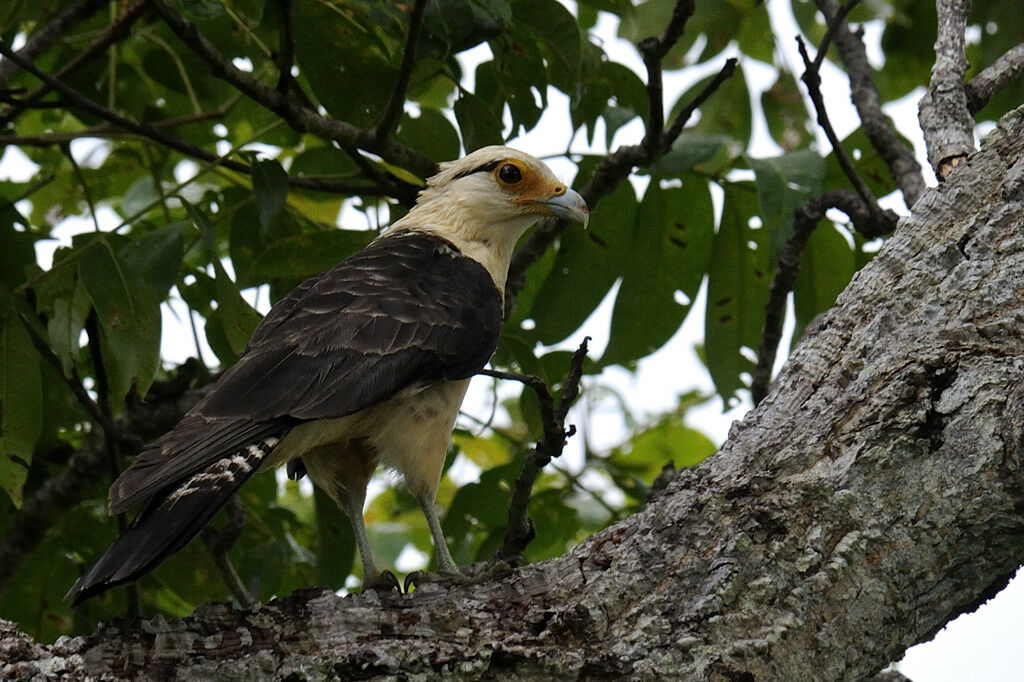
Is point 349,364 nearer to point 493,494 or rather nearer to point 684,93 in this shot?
point 493,494

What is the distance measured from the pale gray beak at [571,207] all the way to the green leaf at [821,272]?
965 mm

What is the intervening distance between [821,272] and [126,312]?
284 cm

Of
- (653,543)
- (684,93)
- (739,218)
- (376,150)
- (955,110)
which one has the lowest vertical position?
(653,543)

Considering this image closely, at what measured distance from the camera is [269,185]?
4.24 metres

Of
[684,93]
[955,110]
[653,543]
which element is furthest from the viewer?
[684,93]

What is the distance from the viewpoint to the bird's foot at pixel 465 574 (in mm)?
3267

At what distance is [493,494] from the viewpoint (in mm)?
4785

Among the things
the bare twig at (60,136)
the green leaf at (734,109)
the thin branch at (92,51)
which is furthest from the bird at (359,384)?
the green leaf at (734,109)

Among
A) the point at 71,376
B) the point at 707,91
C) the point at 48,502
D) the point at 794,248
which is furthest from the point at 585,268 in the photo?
the point at 48,502

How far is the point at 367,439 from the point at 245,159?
1.28m

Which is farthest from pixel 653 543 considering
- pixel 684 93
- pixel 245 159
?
pixel 684 93

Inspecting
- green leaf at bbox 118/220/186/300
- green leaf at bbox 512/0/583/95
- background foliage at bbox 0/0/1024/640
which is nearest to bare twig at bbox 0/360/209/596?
background foliage at bbox 0/0/1024/640

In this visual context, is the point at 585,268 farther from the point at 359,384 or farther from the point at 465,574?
the point at 465,574

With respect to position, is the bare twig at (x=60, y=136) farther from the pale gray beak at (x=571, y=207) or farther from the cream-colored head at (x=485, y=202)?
the pale gray beak at (x=571, y=207)
